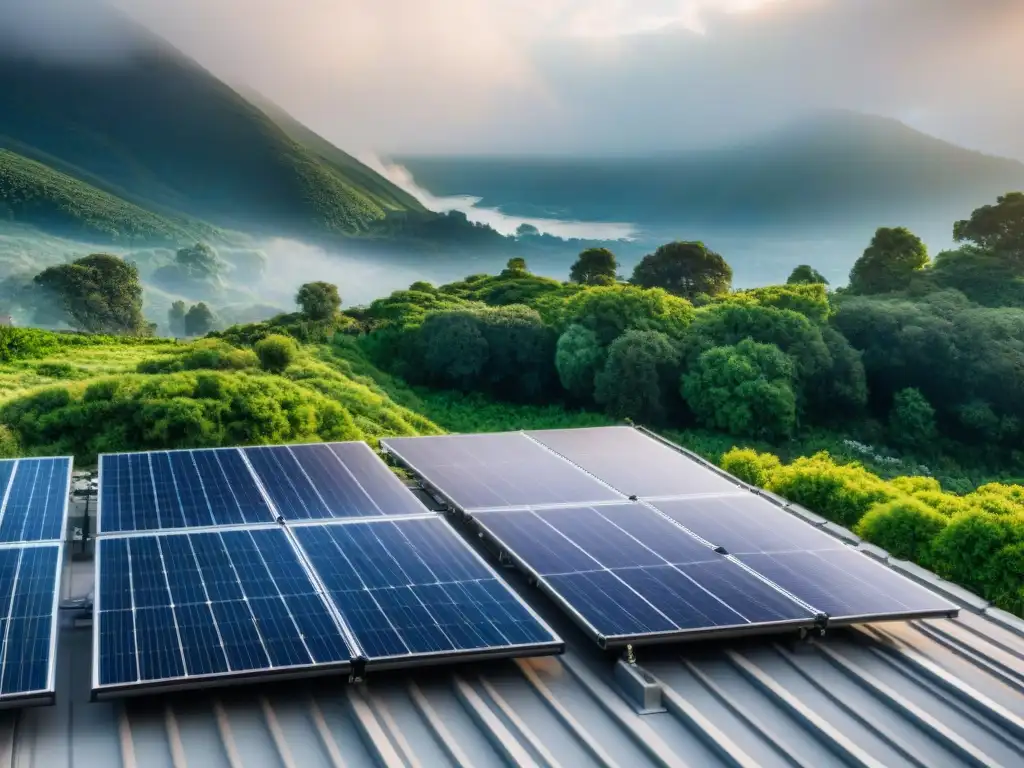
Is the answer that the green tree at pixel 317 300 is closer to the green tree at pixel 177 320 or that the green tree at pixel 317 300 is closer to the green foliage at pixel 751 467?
the green foliage at pixel 751 467

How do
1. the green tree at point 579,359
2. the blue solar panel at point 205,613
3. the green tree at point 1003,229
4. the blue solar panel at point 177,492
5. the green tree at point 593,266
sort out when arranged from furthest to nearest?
1. the green tree at point 593,266
2. the green tree at point 1003,229
3. the green tree at point 579,359
4. the blue solar panel at point 177,492
5. the blue solar panel at point 205,613

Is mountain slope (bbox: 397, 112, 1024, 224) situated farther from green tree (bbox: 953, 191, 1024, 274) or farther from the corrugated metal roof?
the corrugated metal roof

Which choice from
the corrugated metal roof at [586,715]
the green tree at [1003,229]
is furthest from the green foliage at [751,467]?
the green tree at [1003,229]

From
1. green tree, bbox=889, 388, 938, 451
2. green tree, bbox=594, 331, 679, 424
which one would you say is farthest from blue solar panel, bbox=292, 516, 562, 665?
green tree, bbox=889, 388, 938, 451

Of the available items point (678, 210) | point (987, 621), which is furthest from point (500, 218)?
point (987, 621)

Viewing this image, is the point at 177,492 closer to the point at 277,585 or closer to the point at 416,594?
the point at 277,585
